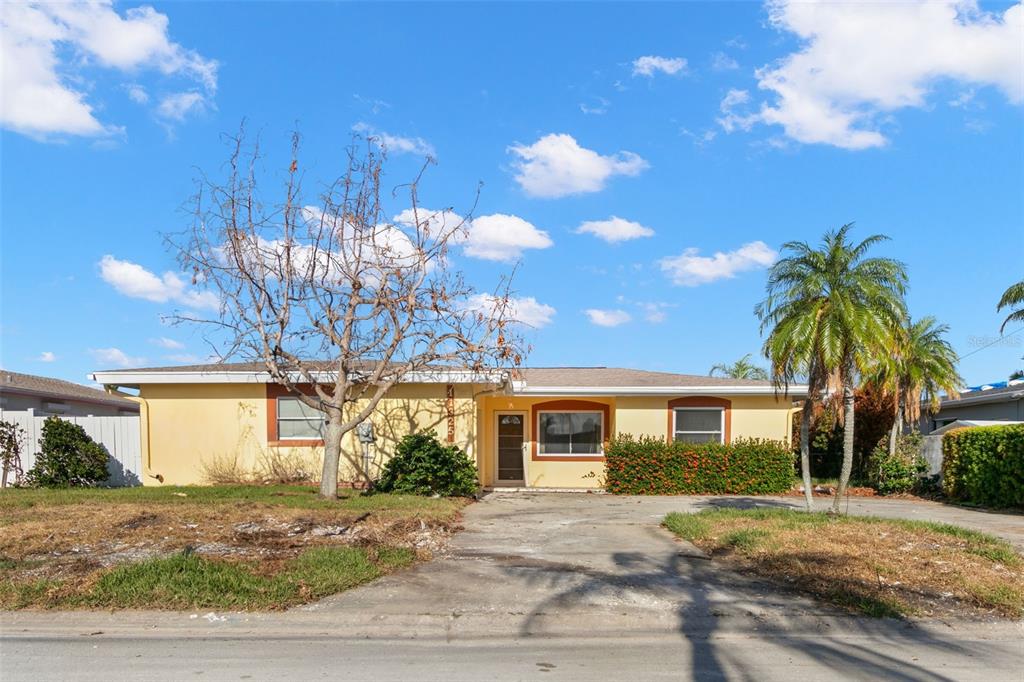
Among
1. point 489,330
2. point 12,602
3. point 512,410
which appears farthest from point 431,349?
point 12,602

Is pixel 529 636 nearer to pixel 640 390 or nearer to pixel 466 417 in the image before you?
pixel 466 417

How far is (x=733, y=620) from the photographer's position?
6.97 m

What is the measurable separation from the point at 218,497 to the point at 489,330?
608cm

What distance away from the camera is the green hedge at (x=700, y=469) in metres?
18.3

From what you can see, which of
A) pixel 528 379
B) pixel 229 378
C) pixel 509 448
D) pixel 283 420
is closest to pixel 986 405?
pixel 528 379

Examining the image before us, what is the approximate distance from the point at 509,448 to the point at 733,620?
1375cm

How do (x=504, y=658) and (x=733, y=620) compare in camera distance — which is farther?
(x=733, y=620)

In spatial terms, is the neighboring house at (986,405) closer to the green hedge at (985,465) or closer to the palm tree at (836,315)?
the green hedge at (985,465)

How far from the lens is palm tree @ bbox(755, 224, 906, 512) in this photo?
11.3 m

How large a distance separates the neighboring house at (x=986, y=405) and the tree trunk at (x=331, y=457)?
21134mm

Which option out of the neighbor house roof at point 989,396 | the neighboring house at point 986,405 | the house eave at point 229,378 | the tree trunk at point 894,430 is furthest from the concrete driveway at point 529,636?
the neighboring house at point 986,405

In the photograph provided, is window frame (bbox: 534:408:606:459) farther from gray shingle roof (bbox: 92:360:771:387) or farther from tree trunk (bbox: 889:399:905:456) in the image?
tree trunk (bbox: 889:399:905:456)

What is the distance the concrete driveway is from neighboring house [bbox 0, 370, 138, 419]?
16474 mm

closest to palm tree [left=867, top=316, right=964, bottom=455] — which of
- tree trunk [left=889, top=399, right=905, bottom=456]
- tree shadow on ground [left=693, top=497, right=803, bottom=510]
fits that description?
tree trunk [left=889, top=399, right=905, bottom=456]
